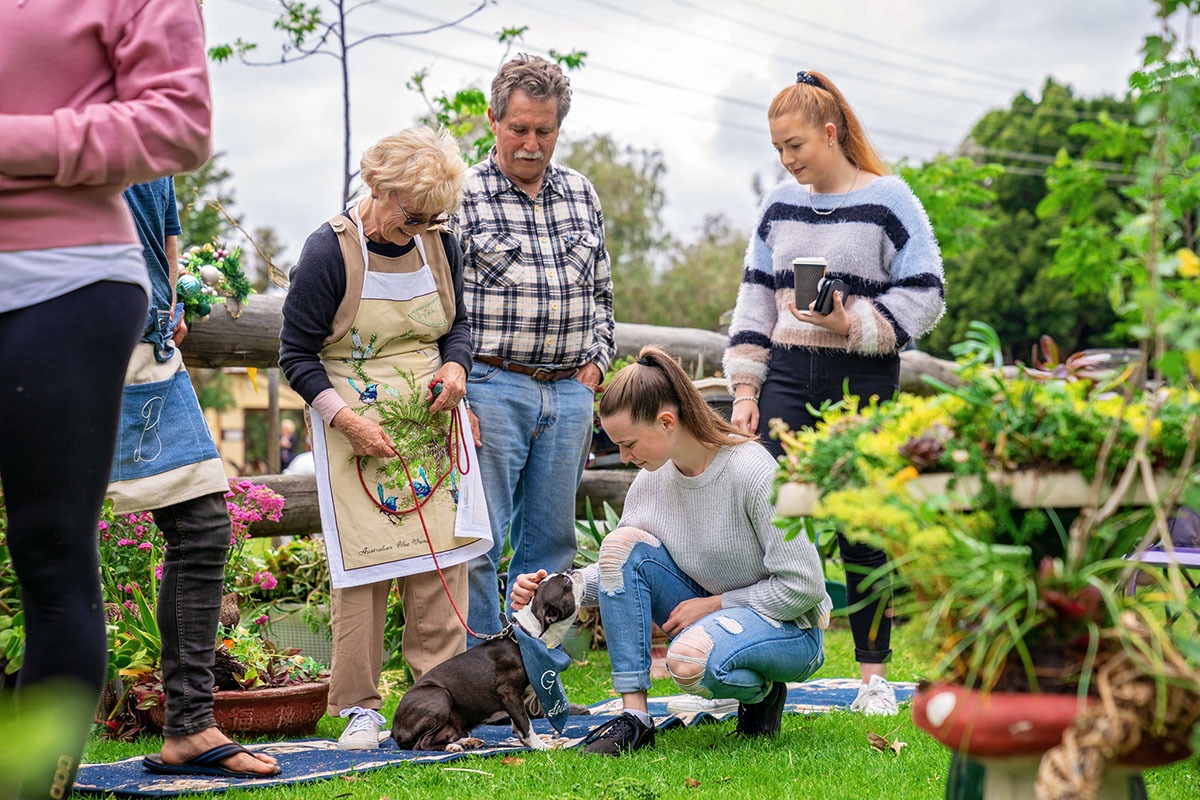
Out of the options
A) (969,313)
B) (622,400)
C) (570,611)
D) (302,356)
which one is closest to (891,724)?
(570,611)

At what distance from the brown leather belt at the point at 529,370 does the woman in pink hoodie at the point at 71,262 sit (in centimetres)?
210

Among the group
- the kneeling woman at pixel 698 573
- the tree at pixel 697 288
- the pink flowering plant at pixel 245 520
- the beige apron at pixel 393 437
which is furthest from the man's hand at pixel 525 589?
the tree at pixel 697 288

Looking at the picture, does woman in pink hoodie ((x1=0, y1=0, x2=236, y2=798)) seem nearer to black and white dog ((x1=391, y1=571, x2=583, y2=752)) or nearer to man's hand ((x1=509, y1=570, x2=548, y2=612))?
black and white dog ((x1=391, y1=571, x2=583, y2=752))

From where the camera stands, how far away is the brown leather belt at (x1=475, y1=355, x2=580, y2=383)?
414cm

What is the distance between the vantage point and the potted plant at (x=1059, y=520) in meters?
1.42

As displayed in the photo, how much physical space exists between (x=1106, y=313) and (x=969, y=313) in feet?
11.0

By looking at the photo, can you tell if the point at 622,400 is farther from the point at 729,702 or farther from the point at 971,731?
the point at 971,731

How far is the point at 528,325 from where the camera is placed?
4141mm

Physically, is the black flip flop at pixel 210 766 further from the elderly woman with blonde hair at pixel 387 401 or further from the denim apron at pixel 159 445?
the denim apron at pixel 159 445

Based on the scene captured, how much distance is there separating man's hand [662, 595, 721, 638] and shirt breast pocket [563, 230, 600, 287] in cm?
139

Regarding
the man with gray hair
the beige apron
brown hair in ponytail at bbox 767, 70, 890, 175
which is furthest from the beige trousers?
brown hair in ponytail at bbox 767, 70, 890, 175

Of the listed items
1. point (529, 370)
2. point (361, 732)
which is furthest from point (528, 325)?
point (361, 732)

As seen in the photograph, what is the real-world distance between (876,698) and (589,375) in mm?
1537

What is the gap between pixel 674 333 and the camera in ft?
25.5
